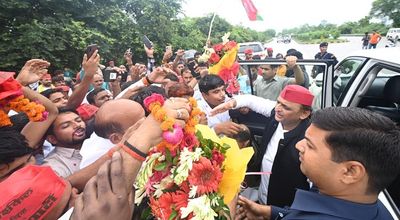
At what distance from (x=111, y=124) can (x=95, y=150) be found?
0.28m

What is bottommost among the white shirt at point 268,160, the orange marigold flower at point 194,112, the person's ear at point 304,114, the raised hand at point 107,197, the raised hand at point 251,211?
the white shirt at point 268,160

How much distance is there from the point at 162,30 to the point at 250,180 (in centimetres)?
1544

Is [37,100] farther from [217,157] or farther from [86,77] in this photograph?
[217,157]

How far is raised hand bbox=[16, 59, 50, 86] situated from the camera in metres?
2.95

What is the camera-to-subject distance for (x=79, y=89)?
11.1 feet

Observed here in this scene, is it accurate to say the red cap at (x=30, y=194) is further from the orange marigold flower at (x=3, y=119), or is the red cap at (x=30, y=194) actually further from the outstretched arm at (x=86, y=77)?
the outstretched arm at (x=86, y=77)

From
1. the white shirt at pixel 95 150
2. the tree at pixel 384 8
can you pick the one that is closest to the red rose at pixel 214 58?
the white shirt at pixel 95 150

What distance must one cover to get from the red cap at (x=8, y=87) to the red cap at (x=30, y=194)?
103cm

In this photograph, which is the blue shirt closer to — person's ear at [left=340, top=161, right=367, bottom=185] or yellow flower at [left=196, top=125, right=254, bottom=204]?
person's ear at [left=340, top=161, right=367, bottom=185]

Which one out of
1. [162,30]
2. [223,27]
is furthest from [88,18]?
[223,27]

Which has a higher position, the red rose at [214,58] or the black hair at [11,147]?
the black hair at [11,147]

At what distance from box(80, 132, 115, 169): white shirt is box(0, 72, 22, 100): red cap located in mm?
→ 630

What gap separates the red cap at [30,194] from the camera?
126 centimetres

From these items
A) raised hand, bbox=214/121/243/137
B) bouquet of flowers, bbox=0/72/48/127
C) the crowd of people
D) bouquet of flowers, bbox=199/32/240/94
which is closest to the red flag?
bouquet of flowers, bbox=199/32/240/94
